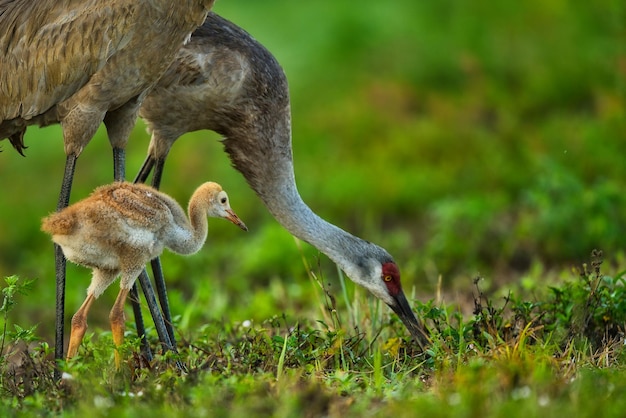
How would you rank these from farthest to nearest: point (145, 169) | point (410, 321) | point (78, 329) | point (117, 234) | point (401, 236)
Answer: point (401, 236) < point (145, 169) < point (410, 321) < point (78, 329) < point (117, 234)

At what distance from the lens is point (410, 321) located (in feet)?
22.7

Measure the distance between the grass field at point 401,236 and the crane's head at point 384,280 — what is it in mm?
99

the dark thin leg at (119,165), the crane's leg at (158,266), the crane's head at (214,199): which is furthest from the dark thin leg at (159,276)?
the crane's head at (214,199)

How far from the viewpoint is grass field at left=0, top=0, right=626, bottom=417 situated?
17.5ft

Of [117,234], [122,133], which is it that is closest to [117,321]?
[117,234]

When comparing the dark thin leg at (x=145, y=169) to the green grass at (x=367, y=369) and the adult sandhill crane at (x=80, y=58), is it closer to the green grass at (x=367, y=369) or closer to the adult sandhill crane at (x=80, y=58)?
the adult sandhill crane at (x=80, y=58)

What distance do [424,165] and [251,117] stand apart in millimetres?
5948

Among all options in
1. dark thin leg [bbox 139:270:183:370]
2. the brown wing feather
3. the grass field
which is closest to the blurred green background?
the grass field

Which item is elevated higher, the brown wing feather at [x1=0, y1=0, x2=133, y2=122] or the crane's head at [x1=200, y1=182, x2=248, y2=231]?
the brown wing feather at [x1=0, y1=0, x2=133, y2=122]

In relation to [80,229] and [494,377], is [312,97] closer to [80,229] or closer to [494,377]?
[80,229]

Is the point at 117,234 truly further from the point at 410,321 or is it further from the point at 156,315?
the point at 410,321

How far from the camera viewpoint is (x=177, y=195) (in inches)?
488

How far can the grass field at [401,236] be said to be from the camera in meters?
5.32

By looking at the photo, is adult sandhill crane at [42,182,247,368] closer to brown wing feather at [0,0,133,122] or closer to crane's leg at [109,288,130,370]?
crane's leg at [109,288,130,370]
